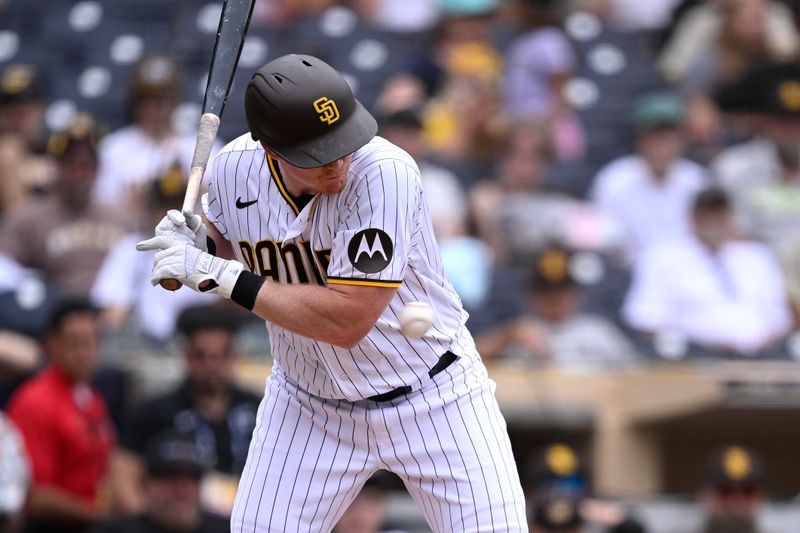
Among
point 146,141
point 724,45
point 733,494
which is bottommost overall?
point 733,494

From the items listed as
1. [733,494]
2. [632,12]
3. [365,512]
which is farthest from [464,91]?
[365,512]

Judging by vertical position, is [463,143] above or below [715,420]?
above

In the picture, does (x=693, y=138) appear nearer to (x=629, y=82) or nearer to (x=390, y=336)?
(x=629, y=82)

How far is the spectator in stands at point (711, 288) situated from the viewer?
757 cm

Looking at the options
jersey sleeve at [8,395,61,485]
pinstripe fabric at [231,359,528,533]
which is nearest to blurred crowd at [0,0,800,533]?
jersey sleeve at [8,395,61,485]

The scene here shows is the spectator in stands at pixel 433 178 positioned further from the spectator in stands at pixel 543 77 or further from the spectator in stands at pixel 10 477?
the spectator in stands at pixel 10 477

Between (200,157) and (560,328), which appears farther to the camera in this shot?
(560,328)

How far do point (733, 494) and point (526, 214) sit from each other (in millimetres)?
2281

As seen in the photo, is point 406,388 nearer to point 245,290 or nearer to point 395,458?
point 395,458

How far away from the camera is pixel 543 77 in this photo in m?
9.58

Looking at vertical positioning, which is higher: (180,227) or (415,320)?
(180,227)

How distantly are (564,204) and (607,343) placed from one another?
→ 121 cm

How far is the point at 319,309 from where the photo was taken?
3.86 m

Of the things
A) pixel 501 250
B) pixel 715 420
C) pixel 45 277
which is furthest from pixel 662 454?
pixel 45 277
